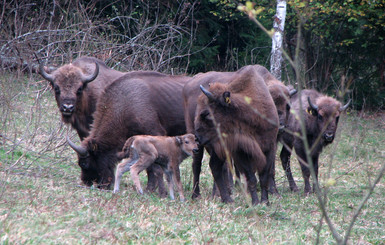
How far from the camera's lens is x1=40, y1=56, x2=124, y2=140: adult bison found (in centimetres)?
976

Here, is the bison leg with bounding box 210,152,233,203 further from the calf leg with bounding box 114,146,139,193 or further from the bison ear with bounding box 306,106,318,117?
the bison ear with bounding box 306,106,318,117

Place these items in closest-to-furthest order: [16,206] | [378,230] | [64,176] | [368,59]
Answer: [16,206] → [378,230] → [64,176] → [368,59]

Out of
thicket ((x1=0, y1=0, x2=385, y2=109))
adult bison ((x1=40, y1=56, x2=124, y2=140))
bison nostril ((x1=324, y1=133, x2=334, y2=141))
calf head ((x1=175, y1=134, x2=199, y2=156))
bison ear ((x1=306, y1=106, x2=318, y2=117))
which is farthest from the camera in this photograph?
thicket ((x1=0, y1=0, x2=385, y2=109))

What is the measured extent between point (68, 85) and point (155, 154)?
2308mm

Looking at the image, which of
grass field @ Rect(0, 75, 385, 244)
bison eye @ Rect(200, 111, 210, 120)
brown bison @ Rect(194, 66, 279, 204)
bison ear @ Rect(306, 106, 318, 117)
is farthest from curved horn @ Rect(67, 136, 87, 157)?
bison ear @ Rect(306, 106, 318, 117)

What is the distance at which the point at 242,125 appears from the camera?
8289mm

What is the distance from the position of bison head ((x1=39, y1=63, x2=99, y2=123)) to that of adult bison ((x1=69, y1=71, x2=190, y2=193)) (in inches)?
20.9

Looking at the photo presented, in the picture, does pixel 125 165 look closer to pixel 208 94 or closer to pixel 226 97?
pixel 208 94

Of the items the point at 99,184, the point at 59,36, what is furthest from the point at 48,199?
the point at 59,36

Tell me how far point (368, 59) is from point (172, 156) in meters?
16.0

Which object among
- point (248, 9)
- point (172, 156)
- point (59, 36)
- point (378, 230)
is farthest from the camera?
point (59, 36)

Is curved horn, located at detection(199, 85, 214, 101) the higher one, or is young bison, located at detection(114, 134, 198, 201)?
curved horn, located at detection(199, 85, 214, 101)

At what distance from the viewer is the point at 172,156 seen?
909 centimetres

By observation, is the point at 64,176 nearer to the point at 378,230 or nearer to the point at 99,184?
the point at 99,184
